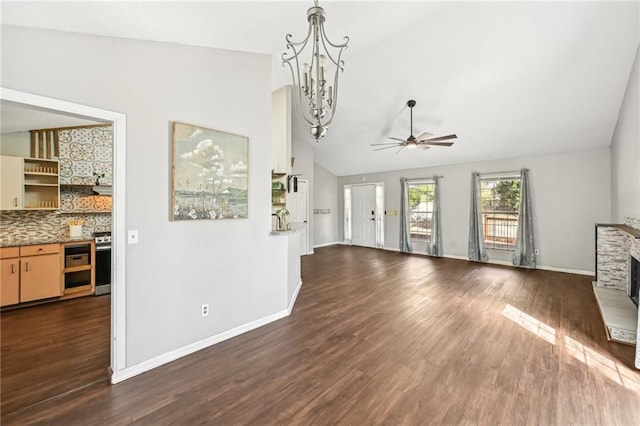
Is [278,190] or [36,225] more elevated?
[278,190]

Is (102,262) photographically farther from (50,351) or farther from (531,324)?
(531,324)

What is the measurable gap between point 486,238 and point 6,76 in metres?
8.07

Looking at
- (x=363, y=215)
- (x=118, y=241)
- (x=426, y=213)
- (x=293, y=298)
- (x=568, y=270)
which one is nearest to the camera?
(x=118, y=241)

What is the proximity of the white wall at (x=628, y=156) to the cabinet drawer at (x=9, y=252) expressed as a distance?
7703mm

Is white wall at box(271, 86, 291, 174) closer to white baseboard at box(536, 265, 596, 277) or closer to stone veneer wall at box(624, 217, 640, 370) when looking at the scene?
stone veneer wall at box(624, 217, 640, 370)

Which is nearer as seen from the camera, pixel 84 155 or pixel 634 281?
pixel 634 281

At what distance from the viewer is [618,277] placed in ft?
13.1

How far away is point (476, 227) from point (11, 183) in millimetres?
8619

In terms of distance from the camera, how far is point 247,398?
6.45ft

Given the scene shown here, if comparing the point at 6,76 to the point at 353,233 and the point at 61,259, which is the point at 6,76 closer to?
the point at 61,259

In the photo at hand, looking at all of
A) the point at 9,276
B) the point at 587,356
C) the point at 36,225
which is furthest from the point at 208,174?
the point at 587,356

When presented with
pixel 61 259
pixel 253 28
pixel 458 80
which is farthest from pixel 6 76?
pixel 458 80

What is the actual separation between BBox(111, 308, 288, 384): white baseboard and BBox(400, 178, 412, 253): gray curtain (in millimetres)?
5494

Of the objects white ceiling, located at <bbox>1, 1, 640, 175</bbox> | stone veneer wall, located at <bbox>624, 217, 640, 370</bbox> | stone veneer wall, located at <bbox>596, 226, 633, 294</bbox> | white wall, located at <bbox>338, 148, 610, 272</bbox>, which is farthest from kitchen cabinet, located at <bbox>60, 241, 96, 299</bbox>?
white wall, located at <bbox>338, 148, 610, 272</bbox>
